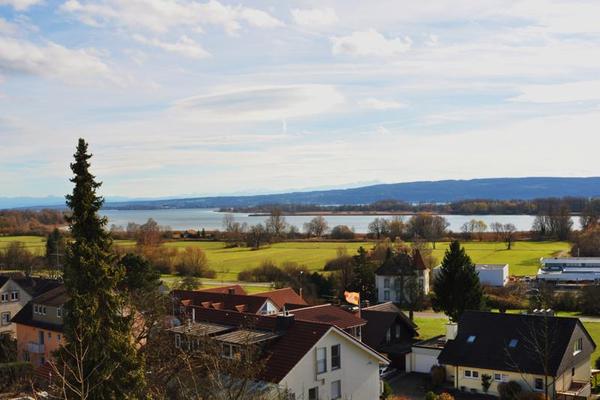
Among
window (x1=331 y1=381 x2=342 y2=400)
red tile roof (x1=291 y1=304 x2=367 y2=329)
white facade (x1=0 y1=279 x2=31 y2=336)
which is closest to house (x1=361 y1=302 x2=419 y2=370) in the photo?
red tile roof (x1=291 y1=304 x2=367 y2=329)

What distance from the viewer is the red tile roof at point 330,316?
33.8 m

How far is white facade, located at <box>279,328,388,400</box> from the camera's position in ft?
84.8

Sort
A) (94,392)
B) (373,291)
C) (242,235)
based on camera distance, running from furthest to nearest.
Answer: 1. (242,235)
2. (373,291)
3. (94,392)

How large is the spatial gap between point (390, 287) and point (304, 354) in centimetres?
4271

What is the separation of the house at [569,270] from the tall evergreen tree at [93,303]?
214 feet

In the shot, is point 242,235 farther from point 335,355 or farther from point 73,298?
point 73,298

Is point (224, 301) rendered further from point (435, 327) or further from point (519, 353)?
point (519, 353)

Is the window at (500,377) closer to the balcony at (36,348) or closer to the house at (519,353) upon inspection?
the house at (519,353)

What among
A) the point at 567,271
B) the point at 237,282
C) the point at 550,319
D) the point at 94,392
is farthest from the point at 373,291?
the point at 94,392

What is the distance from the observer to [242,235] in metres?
112

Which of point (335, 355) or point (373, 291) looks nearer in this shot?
point (335, 355)

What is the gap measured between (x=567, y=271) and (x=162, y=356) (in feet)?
209

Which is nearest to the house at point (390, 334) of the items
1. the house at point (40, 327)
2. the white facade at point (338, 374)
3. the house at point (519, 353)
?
the house at point (519, 353)

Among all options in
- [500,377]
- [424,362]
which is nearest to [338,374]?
[500,377]
